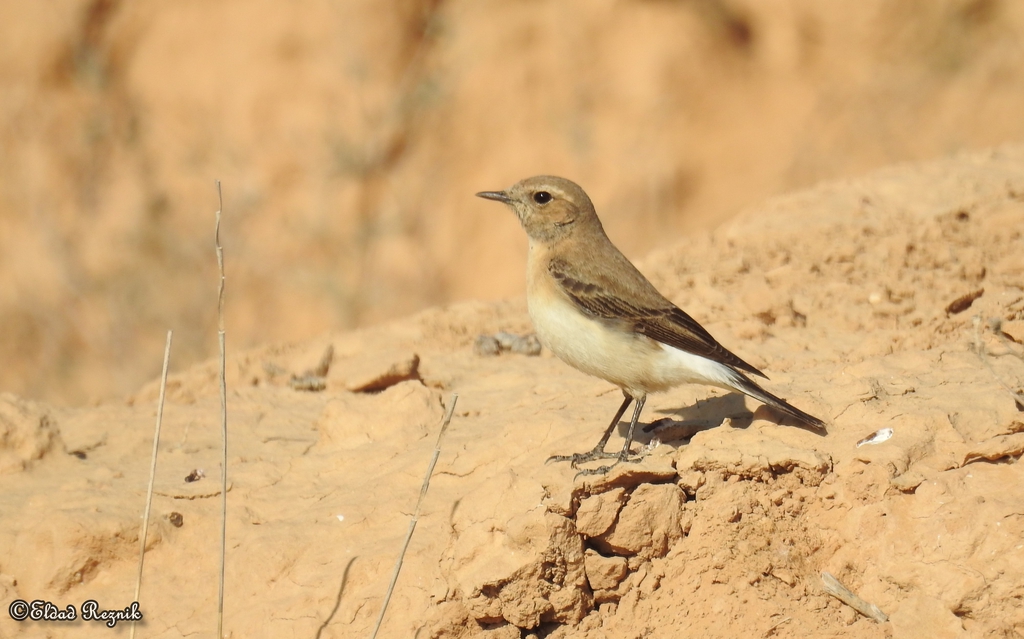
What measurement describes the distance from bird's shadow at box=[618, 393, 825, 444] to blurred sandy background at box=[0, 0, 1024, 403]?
6543 millimetres

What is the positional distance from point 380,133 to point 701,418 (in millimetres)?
8891

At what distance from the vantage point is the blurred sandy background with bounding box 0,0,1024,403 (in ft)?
39.9

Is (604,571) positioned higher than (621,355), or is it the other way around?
(621,355)

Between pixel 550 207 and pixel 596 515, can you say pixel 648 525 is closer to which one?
pixel 596 515

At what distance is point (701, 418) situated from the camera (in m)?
4.99

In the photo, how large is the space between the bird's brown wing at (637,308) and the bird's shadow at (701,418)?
0.93 ft

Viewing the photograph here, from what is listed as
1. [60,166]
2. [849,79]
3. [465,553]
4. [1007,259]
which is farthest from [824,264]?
[60,166]

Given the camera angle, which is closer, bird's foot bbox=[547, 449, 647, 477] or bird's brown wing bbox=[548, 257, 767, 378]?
bird's foot bbox=[547, 449, 647, 477]

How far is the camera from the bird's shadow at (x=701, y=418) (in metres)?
4.74

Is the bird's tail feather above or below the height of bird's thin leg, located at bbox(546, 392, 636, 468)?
above

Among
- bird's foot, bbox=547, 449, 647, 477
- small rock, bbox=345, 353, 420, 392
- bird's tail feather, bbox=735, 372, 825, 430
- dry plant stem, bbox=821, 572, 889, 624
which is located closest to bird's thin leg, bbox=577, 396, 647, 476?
bird's foot, bbox=547, 449, 647, 477

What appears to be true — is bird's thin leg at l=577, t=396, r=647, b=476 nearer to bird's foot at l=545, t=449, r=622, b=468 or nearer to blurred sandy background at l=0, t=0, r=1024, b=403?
bird's foot at l=545, t=449, r=622, b=468

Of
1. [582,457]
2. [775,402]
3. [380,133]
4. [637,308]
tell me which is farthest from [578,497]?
[380,133]

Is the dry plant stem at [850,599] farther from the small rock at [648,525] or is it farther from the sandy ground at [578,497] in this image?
the small rock at [648,525]
